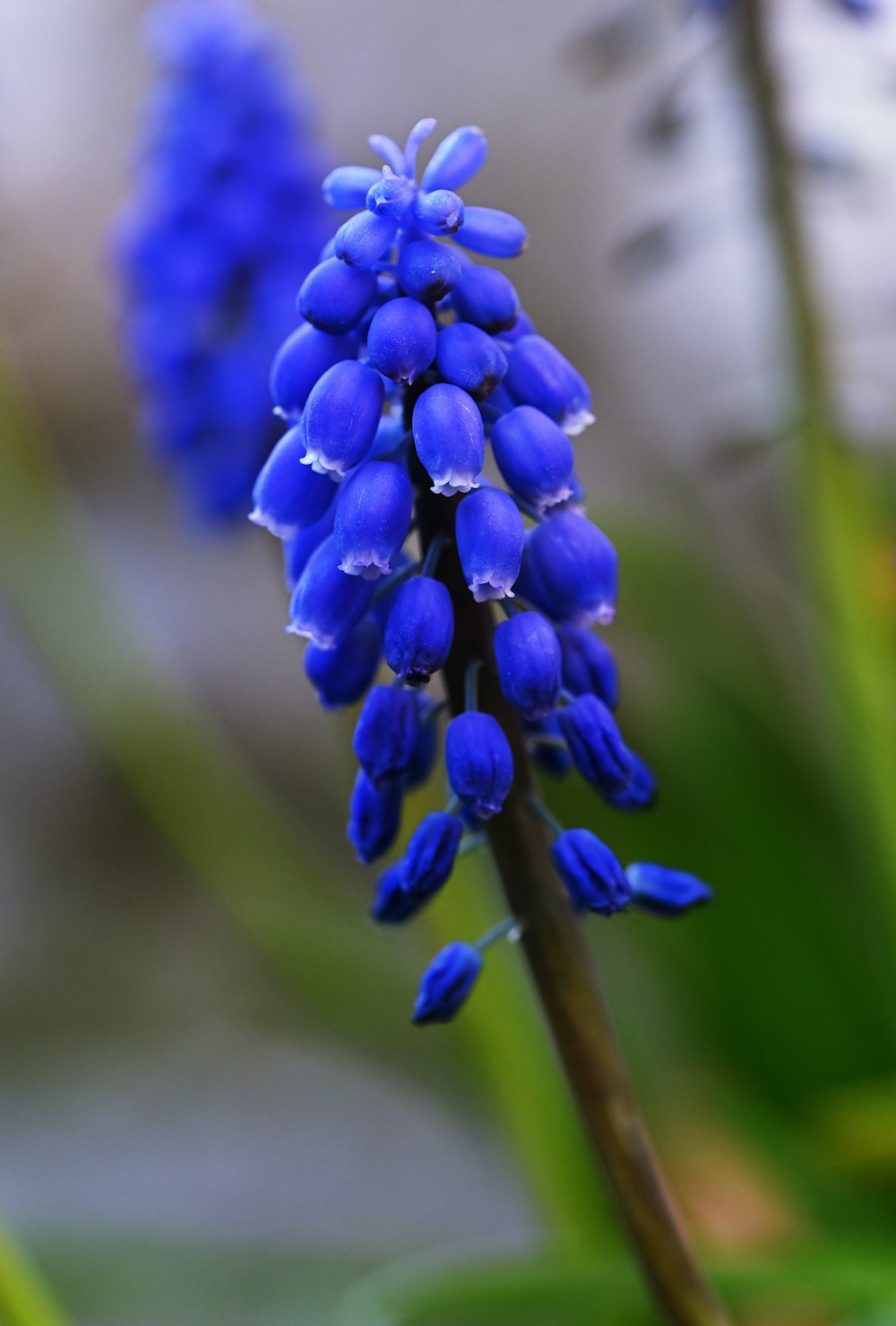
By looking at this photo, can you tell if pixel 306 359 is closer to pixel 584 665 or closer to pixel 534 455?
pixel 534 455

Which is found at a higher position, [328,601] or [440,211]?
[440,211]

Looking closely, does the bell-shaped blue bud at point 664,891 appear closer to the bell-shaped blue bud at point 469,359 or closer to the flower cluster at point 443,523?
the flower cluster at point 443,523

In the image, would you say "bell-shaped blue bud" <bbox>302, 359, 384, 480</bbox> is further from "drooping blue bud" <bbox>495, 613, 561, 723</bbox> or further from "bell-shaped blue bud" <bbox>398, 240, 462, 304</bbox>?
"drooping blue bud" <bbox>495, 613, 561, 723</bbox>

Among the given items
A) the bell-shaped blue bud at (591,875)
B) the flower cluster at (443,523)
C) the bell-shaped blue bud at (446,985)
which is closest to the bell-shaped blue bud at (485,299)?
the flower cluster at (443,523)

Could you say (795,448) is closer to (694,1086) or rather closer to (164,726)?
(694,1086)

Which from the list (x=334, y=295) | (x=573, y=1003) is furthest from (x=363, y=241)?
(x=573, y=1003)

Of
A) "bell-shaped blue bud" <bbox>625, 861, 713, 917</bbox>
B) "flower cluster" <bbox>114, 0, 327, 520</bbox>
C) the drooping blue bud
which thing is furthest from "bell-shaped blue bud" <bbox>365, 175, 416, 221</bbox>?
"flower cluster" <bbox>114, 0, 327, 520</bbox>
